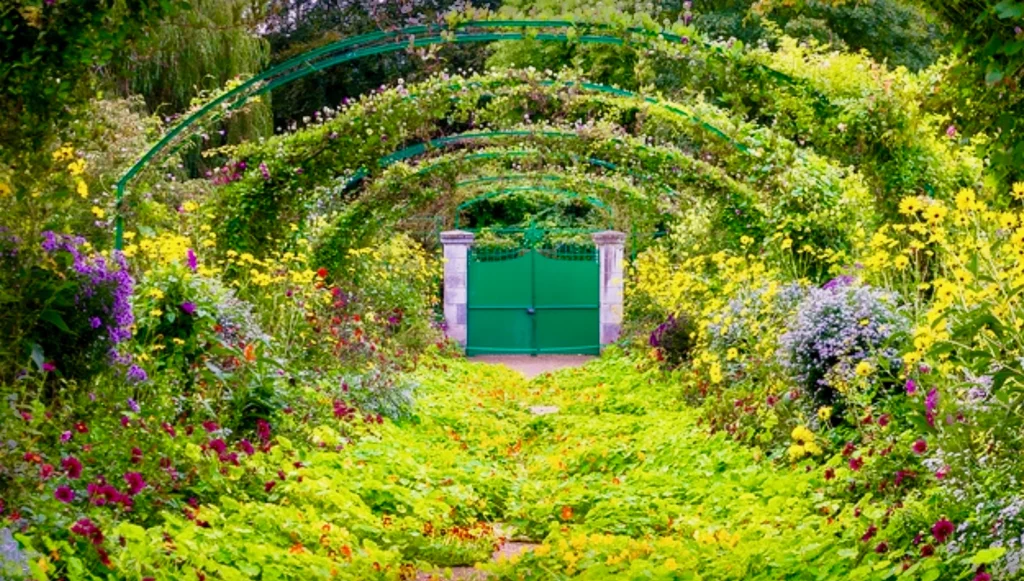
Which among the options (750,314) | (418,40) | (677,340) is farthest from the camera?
(677,340)

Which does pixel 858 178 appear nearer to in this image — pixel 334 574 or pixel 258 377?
pixel 258 377

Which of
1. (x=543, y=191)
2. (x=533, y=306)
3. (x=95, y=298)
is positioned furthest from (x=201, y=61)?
(x=95, y=298)

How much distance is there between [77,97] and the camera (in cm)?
539

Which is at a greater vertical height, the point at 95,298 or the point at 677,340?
the point at 95,298

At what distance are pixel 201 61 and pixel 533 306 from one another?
5928 millimetres

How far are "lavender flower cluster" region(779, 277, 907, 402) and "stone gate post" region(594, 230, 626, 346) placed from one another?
11.3 metres

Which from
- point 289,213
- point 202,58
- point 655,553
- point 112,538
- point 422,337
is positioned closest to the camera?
point 112,538

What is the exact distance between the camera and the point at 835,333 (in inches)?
273

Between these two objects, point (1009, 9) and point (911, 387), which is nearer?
point (1009, 9)

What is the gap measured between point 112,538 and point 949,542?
2.73 meters

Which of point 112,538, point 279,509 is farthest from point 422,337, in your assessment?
point 112,538

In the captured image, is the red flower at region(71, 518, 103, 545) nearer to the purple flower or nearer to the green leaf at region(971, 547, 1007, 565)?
the purple flower

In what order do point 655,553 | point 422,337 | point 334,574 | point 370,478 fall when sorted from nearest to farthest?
1. point 334,574
2. point 655,553
3. point 370,478
4. point 422,337

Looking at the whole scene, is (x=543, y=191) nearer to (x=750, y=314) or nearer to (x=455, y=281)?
(x=455, y=281)
